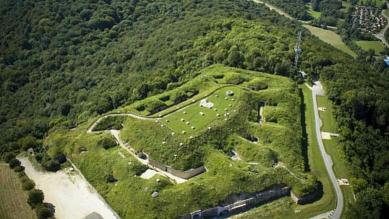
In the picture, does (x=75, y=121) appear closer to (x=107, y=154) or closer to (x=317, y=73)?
(x=107, y=154)

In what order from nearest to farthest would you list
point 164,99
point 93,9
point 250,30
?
1. point 164,99
2. point 250,30
3. point 93,9

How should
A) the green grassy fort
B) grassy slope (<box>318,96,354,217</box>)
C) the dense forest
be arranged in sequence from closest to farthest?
the green grassy fort, grassy slope (<box>318,96,354,217</box>), the dense forest

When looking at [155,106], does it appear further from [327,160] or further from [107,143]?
[327,160]

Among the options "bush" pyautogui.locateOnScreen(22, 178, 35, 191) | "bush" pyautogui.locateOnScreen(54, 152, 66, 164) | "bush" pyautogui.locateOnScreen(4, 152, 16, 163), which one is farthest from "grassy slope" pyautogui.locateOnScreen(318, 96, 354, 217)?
"bush" pyautogui.locateOnScreen(4, 152, 16, 163)

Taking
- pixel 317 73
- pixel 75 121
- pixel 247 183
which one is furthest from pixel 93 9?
pixel 247 183

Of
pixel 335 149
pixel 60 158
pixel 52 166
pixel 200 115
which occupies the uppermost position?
pixel 200 115

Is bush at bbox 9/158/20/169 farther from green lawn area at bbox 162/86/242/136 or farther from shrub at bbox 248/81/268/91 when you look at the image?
shrub at bbox 248/81/268/91

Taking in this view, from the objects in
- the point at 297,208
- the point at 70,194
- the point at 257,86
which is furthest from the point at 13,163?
the point at 257,86
